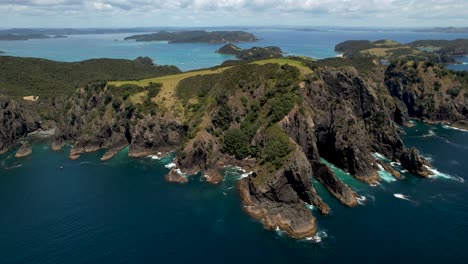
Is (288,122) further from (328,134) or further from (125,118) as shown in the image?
(125,118)

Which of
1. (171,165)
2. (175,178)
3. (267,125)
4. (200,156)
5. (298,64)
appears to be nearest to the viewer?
(175,178)

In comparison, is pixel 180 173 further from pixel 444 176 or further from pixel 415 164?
pixel 444 176

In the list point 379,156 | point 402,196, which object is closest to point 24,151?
point 379,156

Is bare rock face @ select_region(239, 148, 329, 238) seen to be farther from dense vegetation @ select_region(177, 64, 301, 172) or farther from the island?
dense vegetation @ select_region(177, 64, 301, 172)

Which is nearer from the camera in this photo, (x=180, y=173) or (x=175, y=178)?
(x=175, y=178)

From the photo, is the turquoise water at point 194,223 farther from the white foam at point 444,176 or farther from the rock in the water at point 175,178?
the rock in the water at point 175,178

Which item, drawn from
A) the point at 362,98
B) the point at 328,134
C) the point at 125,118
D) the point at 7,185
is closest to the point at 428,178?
the point at 328,134
